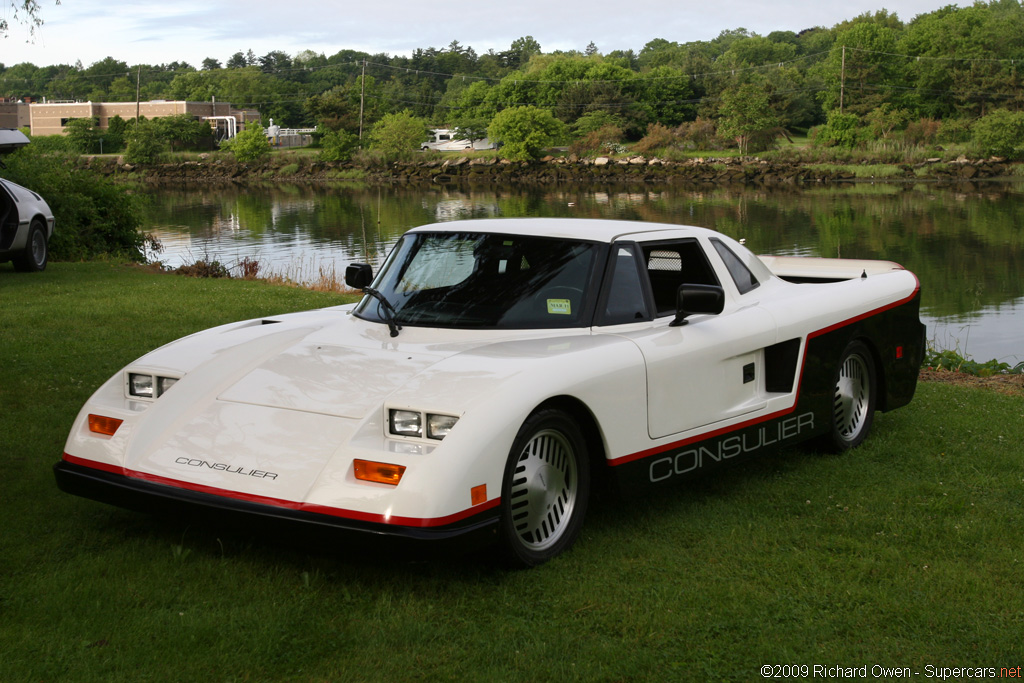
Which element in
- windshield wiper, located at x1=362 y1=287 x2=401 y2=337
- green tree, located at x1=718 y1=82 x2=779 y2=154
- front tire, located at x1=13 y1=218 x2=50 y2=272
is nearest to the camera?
windshield wiper, located at x1=362 y1=287 x2=401 y2=337

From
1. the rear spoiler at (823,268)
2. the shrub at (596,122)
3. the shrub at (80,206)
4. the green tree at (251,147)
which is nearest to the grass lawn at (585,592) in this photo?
the rear spoiler at (823,268)

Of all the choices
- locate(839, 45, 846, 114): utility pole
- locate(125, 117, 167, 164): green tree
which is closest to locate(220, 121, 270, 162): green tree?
locate(125, 117, 167, 164): green tree

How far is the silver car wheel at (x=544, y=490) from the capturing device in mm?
4188

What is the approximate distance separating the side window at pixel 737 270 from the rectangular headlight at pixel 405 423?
270 centimetres

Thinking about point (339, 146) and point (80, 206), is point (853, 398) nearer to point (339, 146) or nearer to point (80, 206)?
point (80, 206)

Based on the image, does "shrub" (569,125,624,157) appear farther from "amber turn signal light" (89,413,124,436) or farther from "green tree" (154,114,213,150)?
"amber turn signal light" (89,413,124,436)

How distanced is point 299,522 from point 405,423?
579 millimetres

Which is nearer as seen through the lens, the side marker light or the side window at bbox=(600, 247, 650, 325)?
the side marker light

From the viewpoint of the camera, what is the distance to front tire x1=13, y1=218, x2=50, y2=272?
50.8 ft

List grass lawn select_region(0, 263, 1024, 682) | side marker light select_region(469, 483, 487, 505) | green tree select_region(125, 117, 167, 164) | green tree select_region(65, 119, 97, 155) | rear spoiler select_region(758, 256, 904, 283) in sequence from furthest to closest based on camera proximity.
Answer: green tree select_region(65, 119, 97, 155) < green tree select_region(125, 117, 167, 164) < rear spoiler select_region(758, 256, 904, 283) < side marker light select_region(469, 483, 487, 505) < grass lawn select_region(0, 263, 1024, 682)

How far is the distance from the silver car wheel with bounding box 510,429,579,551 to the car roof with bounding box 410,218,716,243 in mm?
1343

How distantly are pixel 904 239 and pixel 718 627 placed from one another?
105 feet

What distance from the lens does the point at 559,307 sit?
16.2ft

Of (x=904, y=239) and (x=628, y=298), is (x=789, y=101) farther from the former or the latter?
(x=628, y=298)
